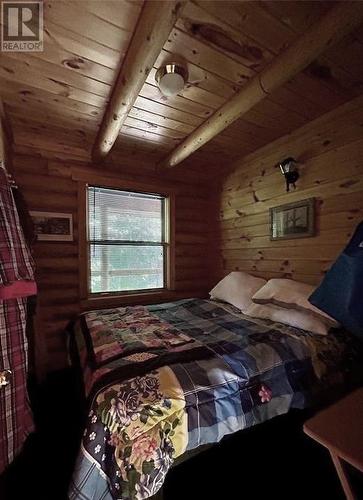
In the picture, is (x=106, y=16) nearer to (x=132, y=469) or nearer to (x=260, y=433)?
(x=132, y=469)

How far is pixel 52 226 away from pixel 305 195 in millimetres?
A: 2589

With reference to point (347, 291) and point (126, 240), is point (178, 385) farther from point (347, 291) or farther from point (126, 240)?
point (126, 240)

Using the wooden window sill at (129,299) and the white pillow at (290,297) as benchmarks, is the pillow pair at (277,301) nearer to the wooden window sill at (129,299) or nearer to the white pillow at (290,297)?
the white pillow at (290,297)

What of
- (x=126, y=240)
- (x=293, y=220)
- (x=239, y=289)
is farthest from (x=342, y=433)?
(x=126, y=240)

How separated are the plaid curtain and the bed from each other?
1.04ft

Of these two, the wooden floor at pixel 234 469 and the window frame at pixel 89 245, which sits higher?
the window frame at pixel 89 245

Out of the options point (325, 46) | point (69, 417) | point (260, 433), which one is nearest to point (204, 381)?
point (260, 433)

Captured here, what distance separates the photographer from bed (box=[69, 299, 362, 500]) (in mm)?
855

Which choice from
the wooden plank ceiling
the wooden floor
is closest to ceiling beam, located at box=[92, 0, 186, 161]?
the wooden plank ceiling

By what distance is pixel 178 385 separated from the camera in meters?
1.00

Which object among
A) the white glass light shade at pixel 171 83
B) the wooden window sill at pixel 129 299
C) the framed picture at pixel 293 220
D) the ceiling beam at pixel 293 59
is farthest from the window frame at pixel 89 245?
the white glass light shade at pixel 171 83

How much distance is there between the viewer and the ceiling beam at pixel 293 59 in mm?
1059

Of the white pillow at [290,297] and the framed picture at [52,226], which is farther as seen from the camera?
the framed picture at [52,226]

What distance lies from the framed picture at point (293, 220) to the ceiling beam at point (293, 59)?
103 centimetres
